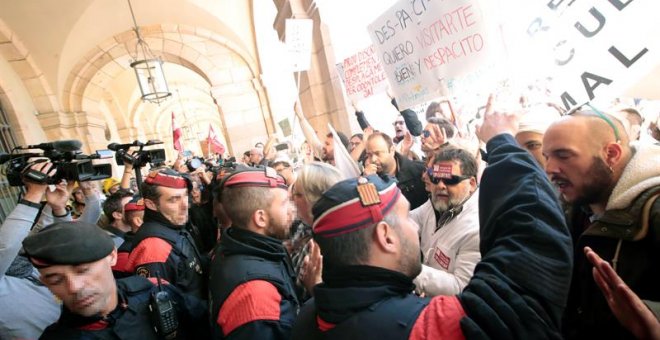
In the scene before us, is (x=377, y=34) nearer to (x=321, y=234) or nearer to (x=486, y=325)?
(x=321, y=234)

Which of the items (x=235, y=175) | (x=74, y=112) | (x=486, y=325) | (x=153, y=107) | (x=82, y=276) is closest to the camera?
(x=486, y=325)

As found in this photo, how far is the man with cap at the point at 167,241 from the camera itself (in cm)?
206

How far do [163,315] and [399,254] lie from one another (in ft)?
3.69

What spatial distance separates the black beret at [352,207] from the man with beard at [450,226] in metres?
0.65

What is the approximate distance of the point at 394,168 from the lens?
303 cm

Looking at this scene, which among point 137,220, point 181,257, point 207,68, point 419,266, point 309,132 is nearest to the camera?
point 419,266

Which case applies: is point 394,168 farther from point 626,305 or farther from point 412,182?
point 626,305

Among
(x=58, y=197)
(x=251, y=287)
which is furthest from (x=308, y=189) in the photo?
(x=58, y=197)

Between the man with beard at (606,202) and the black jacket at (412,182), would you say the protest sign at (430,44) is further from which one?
the man with beard at (606,202)

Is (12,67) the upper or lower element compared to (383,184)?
upper

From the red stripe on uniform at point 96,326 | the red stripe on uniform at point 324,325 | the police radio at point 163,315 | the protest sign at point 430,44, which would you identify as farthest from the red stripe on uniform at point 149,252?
the protest sign at point 430,44

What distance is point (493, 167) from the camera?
111 cm

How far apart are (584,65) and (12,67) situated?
10810 millimetres

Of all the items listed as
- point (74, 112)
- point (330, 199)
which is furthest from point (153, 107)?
point (330, 199)
